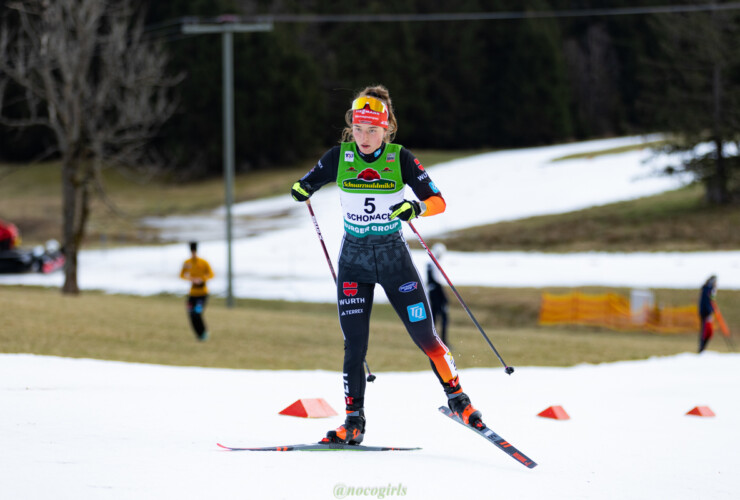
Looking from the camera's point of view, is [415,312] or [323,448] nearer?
[323,448]

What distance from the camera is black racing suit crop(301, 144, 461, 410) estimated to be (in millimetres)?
5953

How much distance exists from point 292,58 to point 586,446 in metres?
59.0

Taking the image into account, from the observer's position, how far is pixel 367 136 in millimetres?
5938

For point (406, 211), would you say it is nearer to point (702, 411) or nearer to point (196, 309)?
point (702, 411)

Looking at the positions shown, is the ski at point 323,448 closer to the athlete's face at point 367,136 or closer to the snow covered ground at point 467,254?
the athlete's face at point 367,136

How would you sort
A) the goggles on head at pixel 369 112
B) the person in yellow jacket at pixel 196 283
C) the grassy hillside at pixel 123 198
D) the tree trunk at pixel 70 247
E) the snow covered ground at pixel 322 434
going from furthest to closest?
the grassy hillside at pixel 123 198
the tree trunk at pixel 70 247
the person in yellow jacket at pixel 196 283
the goggles on head at pixel 369 112
the snow covered ground at pixel 322 434

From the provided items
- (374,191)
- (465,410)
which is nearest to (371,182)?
(374,191)

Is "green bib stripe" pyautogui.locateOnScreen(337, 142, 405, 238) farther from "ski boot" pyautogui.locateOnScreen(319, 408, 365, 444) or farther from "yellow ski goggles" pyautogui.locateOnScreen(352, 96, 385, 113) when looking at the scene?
"ski boot" pyautogui.locateOnScreen(319, 408, 365, 444)

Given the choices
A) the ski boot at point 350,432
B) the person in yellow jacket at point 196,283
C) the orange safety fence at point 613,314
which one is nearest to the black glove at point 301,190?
→ the ski boot at point 350,432

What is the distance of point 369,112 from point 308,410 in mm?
2621

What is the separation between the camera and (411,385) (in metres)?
9.55

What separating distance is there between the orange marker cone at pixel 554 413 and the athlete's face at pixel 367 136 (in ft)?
10.2

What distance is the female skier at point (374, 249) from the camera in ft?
19.5

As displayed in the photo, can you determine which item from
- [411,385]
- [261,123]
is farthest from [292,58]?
[411,385]
